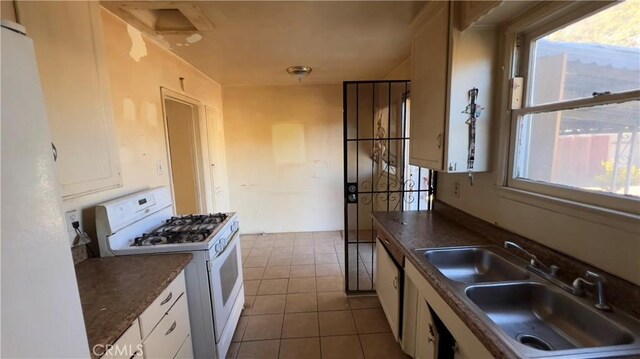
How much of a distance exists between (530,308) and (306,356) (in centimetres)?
145

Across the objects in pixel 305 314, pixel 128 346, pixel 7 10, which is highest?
pixel 7 10

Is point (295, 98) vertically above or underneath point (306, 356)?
above

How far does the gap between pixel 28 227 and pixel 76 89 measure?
1.19 metres

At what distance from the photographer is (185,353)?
1.53 m

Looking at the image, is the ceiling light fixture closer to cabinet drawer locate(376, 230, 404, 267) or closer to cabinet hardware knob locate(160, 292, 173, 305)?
cabinet drawer locate(376, 230, 404, 267)

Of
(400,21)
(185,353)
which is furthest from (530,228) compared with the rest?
(185,353)

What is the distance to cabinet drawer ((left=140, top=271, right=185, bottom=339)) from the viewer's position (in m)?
1.14

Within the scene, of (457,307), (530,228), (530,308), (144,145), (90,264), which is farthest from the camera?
(144,145)

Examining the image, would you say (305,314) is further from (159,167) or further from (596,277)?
(596,277)

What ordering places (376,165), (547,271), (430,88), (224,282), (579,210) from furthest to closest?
(376,165)
(224,282)
(430,88)
(547,271)
(579,210)

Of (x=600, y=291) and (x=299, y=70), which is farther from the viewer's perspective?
(x=299, y=70)

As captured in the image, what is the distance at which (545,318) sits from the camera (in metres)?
1.12

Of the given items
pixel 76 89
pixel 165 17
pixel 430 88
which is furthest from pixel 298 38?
pixel 76 89

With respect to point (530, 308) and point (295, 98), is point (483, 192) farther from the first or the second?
point (295, 98)
